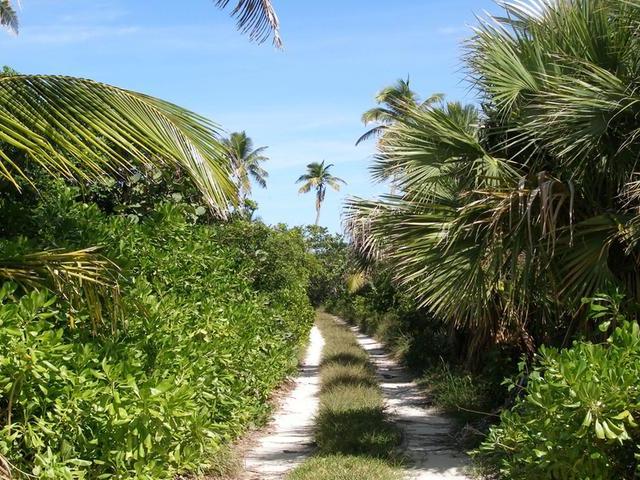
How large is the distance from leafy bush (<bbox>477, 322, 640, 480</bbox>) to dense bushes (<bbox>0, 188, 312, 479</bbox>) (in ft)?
7.31

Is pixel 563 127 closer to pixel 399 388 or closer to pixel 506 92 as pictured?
pixel 506 92

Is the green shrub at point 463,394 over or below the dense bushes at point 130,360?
below

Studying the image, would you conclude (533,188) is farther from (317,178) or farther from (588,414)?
(317,178)

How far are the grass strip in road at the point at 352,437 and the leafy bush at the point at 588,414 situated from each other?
2.76 meters

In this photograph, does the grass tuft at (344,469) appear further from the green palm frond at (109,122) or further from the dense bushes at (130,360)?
the green palm frond at (109,122)

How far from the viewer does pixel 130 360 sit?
4.53 metres

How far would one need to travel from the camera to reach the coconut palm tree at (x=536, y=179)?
6.32 metres

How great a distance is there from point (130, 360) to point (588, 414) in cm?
271

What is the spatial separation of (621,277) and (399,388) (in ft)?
29.8

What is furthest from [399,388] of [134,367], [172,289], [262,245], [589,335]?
[134,367]

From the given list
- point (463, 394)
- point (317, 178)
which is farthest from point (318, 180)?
point (463, 394)

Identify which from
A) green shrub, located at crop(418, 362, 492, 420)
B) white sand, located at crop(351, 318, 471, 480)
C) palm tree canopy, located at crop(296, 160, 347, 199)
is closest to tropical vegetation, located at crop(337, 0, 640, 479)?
white sand, located at crop(351, 318, 471, 480)

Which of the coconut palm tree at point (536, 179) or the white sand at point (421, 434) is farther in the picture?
the white sand at point (421, 434)

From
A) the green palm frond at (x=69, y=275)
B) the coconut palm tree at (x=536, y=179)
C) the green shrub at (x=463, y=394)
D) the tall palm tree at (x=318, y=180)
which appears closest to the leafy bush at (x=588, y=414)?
the coconut palm tree at (x=536, y=179)
